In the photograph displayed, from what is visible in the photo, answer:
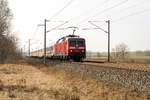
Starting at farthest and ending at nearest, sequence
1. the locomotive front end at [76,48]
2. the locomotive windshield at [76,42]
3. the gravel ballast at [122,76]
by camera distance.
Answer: the locomotive windshield at [76,42]
the locomotive front end at [76,48]
the gravel ballast at [122,76]

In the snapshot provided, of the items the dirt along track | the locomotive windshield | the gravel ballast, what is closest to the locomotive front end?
the locomotive windshield

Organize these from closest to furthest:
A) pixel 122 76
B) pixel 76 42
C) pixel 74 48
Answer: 1. pixel 122 76
2. pixel 74 48
3. pixel 76 42

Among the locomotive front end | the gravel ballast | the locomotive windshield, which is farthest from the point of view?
the locomotive windshield

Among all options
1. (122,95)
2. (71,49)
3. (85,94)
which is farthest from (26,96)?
(71,49)

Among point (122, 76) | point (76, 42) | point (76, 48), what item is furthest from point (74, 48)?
point (122, 76)

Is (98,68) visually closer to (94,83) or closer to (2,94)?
(94,83)

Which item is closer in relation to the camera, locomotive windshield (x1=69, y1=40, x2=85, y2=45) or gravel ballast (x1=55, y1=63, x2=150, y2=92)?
gravel ballast (x1=55, y1=63, x2=150, y2=92)

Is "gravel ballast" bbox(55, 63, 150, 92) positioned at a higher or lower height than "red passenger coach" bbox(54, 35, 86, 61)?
lower

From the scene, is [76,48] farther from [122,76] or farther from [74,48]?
[122,76]

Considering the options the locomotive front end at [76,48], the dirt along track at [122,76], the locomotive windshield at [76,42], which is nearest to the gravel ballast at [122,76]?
the dirt along track at [122,76]

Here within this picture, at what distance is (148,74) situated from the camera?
11625 millimetres

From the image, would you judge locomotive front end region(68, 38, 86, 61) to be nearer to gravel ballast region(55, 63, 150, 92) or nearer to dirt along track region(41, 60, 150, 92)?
dirt along track region(41, 60, 150, 92)

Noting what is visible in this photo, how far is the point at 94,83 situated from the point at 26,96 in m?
5.22

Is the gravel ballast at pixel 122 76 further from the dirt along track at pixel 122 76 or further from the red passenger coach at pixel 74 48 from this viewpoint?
the red passenger coach at pixel 74 48
